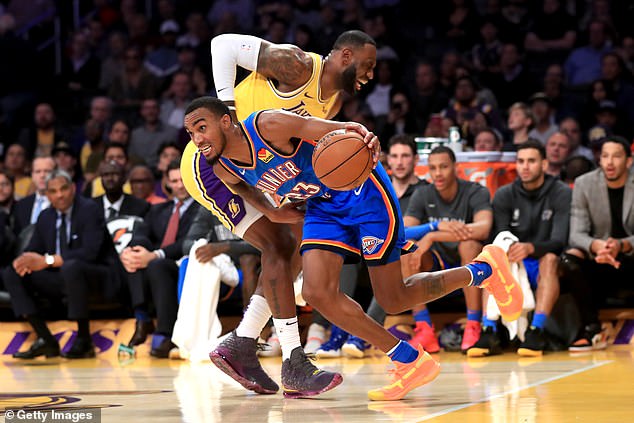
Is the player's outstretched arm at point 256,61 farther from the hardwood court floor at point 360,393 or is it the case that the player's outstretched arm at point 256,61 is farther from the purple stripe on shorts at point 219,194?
the hardwood court floor at point 360,393

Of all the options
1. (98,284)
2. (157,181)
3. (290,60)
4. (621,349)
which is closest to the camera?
(290,60)

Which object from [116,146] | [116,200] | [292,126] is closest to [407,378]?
[292,126]

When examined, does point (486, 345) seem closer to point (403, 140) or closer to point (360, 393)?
point (403, 140)

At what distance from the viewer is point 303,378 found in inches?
202

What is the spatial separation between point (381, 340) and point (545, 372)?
1526 millimetres

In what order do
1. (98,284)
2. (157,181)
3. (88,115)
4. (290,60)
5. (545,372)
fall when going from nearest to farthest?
1. (290,60)
2. (545,372)
3. (98,284)
4. (157,181)
5. (88,115)

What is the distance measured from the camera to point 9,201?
9.94 metres

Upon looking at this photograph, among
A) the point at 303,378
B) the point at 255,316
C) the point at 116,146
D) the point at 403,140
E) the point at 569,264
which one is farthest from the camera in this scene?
the point at 116,146

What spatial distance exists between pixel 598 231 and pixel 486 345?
4.16ft

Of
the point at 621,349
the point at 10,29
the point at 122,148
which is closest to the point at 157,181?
the point at 122,148

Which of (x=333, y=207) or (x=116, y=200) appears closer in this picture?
(x=333, y=207)

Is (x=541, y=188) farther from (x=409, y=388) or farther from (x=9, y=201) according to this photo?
(x=9, y=201)

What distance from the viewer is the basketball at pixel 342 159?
15.3 feet

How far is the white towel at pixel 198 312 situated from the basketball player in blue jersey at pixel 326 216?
8.94 feet
